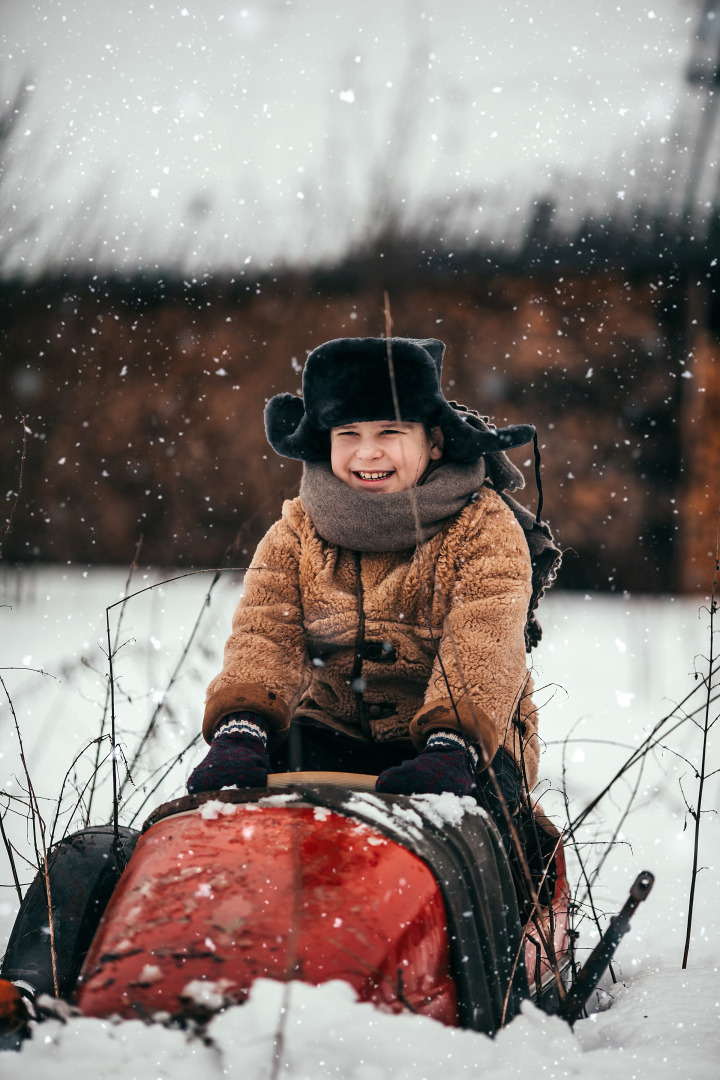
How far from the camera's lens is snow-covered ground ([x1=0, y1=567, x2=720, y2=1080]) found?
953 mm

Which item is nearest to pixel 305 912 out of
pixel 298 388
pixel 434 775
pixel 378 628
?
pixel 434 775

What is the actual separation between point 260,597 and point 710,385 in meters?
5.41

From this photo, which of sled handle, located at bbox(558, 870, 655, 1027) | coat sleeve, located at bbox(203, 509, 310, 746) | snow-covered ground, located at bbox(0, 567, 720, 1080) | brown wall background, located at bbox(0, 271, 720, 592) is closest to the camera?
snow-covered ground, located at bbox(0, 567, 720, 1080)

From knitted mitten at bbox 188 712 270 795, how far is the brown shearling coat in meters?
0.06

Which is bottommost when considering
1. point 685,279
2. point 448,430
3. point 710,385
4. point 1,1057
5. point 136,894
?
point 1,1057

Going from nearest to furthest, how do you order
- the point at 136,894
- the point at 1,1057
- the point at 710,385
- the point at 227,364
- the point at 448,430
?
the point at 1,1057 → the point at 136,894 → the point at 448,430 → the point at 710,385 → the point at 227,364

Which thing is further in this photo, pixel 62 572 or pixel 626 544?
pixel 62 572

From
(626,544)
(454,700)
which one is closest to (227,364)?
(626,544)

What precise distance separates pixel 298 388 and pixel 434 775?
5039mm

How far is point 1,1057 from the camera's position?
37.7 inches

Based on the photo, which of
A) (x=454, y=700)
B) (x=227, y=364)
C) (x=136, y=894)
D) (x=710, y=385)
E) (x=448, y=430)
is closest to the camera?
(x=136, y=894)

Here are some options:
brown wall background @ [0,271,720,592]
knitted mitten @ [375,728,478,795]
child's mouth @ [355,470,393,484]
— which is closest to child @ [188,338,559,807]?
child's mouth @ [355,470,393,484]

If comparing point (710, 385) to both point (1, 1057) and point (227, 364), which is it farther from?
point (1, 1057)

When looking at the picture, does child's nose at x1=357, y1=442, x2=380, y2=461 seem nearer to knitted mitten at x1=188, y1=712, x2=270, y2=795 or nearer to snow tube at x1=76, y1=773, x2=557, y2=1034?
knitted mitten at x1=188, y1=712, x2=270, y2=795
